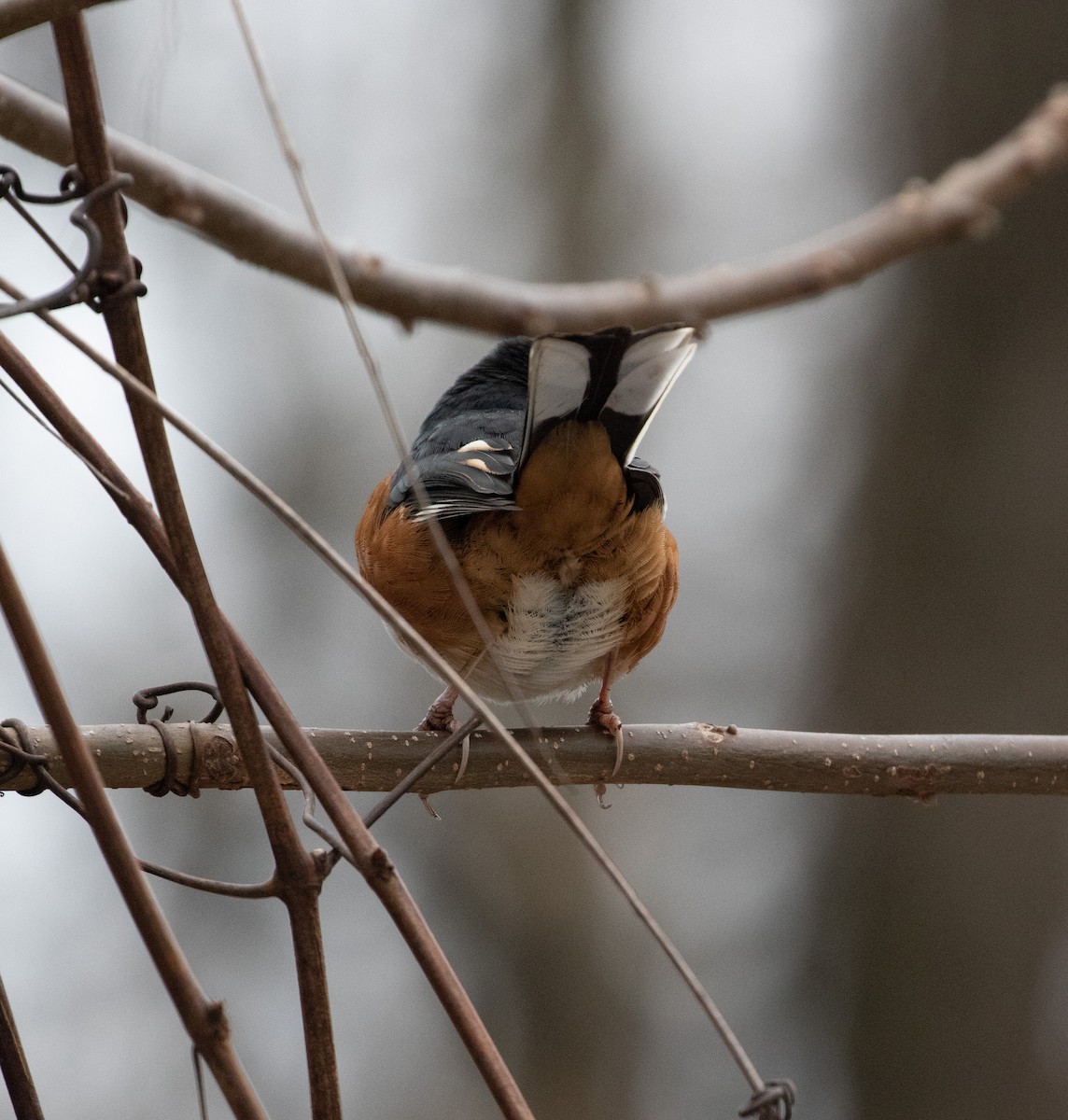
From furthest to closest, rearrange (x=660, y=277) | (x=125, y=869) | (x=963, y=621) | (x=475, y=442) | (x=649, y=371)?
(x=963, y=621) → (x=475, y=442) → (x=649, y=371) → (x=125, y=869) → (x=660, y=277)

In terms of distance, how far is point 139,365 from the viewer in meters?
0.83

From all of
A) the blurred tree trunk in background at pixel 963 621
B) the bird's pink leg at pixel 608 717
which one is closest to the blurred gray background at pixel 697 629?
the blurred tree trunk in background at pixel 963 621

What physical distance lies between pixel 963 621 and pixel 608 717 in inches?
120

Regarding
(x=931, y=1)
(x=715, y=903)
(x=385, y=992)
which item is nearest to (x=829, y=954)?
(x=715, y=903)

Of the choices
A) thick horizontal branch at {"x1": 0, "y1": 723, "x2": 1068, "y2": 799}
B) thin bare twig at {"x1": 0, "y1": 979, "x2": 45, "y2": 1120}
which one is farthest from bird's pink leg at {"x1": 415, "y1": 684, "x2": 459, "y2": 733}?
thin bare twig at {"x1": 0, "y1": 979, "x2": 45, "y2": 1120}

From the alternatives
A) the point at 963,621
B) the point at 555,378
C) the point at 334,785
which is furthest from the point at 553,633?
the point at 963,621

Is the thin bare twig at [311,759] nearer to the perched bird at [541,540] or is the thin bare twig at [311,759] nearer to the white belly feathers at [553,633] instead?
the perched bird at [541,540]

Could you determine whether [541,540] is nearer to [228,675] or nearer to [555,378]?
[555,378]

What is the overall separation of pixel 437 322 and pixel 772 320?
18.2 ft

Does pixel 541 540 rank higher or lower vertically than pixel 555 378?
lower

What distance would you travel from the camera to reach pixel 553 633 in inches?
90.2

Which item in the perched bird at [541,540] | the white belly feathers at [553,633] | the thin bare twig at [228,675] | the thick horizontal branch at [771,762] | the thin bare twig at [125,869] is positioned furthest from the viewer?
the white belly feathers at [553,633]

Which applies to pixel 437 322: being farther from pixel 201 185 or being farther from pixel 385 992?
pixel 385 992

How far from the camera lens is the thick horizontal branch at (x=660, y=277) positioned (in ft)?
1.71
